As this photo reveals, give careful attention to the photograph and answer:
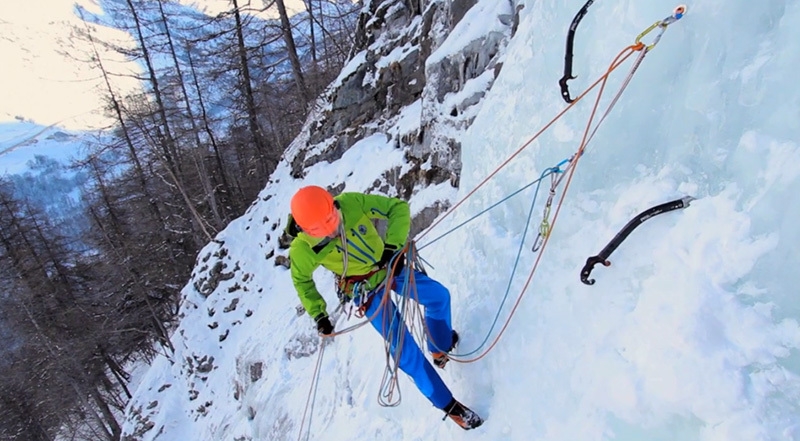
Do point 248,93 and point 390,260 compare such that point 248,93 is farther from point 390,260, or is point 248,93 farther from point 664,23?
point 664,23

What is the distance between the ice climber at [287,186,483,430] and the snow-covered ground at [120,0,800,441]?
0.31 metres

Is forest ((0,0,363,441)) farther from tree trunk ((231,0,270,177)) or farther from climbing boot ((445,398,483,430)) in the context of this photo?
climbing boot ((445,398,483,430))

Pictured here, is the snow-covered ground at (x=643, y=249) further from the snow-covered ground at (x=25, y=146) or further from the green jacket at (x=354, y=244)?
the snow-covered ground at (x=25, y=146)

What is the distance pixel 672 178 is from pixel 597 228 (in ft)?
1.56

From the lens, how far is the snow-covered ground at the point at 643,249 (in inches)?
60.9

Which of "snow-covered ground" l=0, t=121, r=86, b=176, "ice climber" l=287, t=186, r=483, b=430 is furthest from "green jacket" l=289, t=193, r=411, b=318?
"snow-covered ground" l=0, t=121, r=86, b=176

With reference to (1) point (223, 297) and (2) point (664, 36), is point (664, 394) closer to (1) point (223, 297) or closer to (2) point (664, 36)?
(2) point (664, 36)

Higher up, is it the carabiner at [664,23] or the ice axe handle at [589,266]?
the carabiner at [664,23]

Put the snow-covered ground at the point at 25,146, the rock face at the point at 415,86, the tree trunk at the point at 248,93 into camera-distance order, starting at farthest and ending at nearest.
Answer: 1. the snow-covered ground at the point at 25,146
2. the tree trunk at the point at 248,93
3. the rock face at the point at 415,86

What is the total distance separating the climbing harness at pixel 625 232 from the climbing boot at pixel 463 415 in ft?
3.98

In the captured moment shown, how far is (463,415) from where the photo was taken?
2.72 metres

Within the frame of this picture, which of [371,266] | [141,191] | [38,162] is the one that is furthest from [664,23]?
[38,162]

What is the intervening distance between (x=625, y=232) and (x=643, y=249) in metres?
0.11

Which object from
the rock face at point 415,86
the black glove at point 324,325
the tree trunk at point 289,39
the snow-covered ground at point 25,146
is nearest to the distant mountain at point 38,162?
the snow-covered ground at point 25,146
